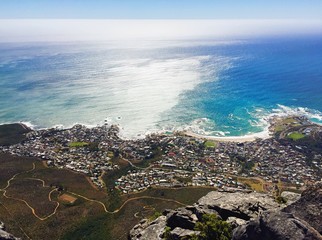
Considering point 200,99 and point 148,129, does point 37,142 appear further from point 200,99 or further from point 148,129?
point 200,99

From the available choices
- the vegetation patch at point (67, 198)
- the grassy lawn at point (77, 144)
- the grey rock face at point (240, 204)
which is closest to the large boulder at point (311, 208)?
the grey rock face at point (240, 204)

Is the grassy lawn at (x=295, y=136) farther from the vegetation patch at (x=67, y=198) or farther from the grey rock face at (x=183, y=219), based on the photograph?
the grey rock face at (x=183, y=219)

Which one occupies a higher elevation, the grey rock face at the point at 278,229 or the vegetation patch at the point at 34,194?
the grey rock face at the point at 278,229

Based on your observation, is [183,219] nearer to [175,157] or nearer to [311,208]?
[311,208]

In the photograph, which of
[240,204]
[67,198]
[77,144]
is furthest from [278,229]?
[77,144]

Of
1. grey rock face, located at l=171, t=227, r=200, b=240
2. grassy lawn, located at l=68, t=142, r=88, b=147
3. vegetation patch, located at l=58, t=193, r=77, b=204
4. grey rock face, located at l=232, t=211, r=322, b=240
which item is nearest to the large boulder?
grey rock face, located at l=232, t=211, r=322, b=240

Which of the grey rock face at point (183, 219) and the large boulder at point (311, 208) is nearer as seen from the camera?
the large boulder at point (311, 208)
